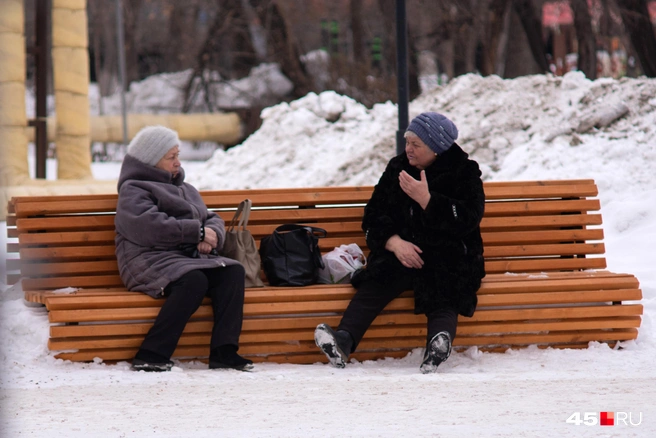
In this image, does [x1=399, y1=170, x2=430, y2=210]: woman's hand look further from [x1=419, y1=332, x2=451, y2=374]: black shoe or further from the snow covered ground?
the snow covered ground

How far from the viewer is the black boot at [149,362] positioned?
17.0ft

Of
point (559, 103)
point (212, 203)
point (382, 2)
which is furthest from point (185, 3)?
point (212, 203)

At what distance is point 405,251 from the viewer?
5.56m

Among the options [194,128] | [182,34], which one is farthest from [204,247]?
[182,34]

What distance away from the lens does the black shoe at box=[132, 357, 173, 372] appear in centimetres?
518

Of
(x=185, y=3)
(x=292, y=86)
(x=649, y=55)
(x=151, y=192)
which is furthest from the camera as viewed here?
(x=185, y=3)

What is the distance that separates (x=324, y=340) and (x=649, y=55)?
1247 cm

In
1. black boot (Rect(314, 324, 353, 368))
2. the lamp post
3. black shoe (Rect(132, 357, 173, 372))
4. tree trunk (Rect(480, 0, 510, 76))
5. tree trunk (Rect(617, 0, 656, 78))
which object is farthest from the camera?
tree trunk (Rect(480, 0, 510, 76))

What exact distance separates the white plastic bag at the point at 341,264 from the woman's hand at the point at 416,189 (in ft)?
2.03

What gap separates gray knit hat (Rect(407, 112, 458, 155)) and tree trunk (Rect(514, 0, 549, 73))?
13.9 metres

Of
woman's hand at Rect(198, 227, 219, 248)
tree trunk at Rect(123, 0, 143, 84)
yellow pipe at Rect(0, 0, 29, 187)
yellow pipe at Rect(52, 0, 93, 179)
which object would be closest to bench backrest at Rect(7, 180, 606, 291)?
woman's hand at Rect(198, 227, 219, 248)

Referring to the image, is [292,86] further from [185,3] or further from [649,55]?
[649,55]

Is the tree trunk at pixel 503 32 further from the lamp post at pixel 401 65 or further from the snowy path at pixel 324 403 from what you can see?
the snowy path at pixel 324 403

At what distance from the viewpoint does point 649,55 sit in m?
16.2
